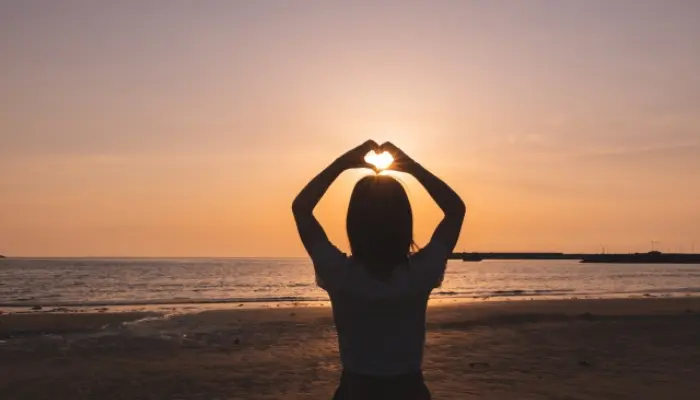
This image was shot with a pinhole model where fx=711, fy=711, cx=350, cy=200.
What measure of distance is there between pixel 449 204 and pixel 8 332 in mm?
18189

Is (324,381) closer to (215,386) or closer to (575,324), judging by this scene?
(215,386)

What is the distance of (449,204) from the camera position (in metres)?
3.14

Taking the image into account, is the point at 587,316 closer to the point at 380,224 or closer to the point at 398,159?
the point at 398,159

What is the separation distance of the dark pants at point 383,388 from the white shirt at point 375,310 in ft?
0.08

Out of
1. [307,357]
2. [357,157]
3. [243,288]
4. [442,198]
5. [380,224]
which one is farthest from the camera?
[243,288]

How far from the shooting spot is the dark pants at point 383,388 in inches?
114

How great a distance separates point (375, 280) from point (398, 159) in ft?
1.84

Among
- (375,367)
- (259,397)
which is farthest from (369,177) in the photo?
(259,397)

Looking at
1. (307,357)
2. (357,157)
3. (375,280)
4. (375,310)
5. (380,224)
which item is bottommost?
(307,357)

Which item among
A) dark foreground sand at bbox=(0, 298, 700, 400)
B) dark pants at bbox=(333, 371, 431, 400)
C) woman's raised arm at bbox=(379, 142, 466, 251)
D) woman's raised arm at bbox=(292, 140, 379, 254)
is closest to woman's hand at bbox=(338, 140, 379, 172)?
woman's raised arm at bbox=(292, 140, 379, 254)

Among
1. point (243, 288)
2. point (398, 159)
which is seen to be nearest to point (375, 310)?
point (398, 159)

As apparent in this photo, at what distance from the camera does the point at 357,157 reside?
3010 mm

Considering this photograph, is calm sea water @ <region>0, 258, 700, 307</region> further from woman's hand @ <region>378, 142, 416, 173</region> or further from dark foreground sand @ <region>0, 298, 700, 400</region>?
woman's hand @ <region>378, 142, 416, 173</region>

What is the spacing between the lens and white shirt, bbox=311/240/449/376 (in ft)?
9.40
